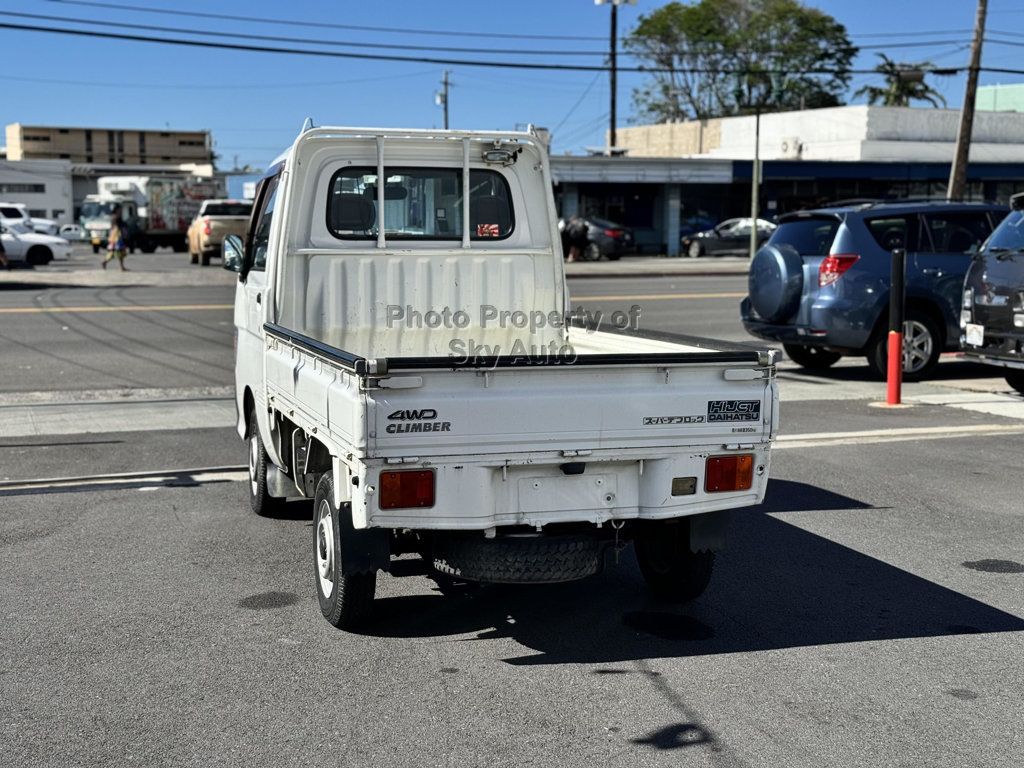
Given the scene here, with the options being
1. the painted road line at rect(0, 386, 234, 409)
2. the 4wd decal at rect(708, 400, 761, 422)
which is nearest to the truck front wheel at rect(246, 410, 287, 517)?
the 4wd decal at rect(708, 400, 761, 422)

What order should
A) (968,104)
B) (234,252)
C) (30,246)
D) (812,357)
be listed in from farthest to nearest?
(30,246)
(968,104)
(812,357)
(234,252)

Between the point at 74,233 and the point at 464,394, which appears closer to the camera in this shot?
the point at 464,394

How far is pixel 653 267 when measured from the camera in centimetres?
3750

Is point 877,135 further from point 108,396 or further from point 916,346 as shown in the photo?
point 108,396

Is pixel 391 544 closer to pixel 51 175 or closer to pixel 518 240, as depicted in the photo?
pixel 518 240

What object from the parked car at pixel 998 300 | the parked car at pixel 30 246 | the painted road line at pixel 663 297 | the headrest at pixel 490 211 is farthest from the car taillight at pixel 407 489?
the parked car at pixel 30 246

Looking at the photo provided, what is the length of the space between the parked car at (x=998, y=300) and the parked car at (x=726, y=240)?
33022mm

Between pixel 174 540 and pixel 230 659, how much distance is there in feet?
6.67

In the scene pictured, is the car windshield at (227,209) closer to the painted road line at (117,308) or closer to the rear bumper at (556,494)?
the painted road line at (117,308)

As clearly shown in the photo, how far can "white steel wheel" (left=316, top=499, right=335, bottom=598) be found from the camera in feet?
17.7

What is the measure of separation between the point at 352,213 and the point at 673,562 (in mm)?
2767

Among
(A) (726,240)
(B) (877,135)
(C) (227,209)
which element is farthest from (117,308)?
(B) (877,135)

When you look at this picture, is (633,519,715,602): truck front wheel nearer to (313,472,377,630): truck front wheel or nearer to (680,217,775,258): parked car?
(313,472,377,630): truck front wheel

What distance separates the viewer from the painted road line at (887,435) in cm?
996
